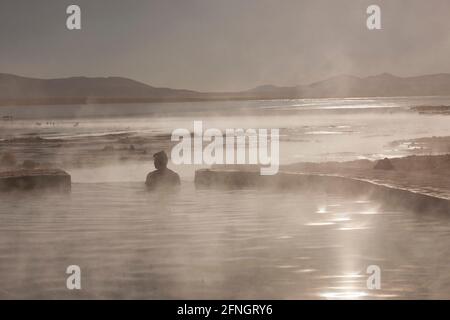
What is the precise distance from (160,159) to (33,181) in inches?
131

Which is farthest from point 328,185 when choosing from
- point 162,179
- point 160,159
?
point 162,179

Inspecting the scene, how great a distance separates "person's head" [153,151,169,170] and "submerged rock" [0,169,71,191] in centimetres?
243

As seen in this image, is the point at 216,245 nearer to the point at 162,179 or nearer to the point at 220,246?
the point at 220,246

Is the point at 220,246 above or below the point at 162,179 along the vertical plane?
below

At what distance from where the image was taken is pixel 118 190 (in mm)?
15406

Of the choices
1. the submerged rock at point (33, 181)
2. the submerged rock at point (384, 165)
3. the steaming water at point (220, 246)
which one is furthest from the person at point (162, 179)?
the submerged rock at point (384, 165)

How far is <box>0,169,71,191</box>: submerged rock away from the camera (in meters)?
15.1

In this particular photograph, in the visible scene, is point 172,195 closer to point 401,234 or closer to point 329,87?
point 401,234

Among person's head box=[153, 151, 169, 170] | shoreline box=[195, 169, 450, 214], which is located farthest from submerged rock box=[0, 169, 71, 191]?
shoreline box=[195, 169, 450, 214]

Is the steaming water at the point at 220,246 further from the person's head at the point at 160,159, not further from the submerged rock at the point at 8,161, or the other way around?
the submerged rock at the point at 8,161

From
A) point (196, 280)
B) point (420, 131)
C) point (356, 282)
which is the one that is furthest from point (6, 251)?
point (420, 131)

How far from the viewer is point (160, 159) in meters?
14.1

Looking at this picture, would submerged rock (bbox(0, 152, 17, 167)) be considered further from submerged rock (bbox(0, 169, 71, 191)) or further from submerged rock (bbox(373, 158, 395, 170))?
submerged rock (bbox(373, 158, 395, 170))
